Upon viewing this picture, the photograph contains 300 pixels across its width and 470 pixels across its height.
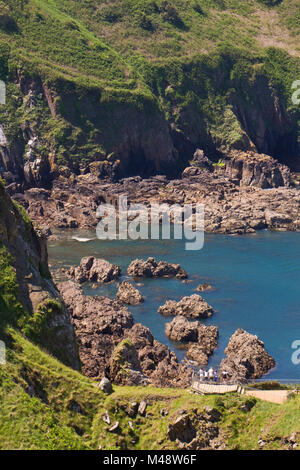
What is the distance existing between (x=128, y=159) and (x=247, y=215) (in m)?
45.5

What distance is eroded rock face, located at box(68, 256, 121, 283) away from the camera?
8800cm

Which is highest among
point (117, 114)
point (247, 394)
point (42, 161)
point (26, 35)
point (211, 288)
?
point (26, 35)

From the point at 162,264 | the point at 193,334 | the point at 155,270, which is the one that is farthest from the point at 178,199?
the point at 193,334

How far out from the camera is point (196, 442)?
34344 mm

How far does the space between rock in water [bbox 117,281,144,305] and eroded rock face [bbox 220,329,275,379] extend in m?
18.6

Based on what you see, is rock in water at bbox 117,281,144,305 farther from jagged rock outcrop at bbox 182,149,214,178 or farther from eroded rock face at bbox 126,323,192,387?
jagged rock outcrop at bbox 182,149,214,178

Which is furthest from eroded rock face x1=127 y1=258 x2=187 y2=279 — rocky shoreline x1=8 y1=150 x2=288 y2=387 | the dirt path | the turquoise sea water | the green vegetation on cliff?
the green vegetation on cliff

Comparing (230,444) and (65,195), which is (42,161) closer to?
(65,195)

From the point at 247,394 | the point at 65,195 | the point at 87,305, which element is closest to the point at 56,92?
the point at 65,195

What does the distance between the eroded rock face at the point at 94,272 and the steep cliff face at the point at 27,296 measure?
139 feet

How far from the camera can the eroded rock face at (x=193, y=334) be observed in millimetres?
63625

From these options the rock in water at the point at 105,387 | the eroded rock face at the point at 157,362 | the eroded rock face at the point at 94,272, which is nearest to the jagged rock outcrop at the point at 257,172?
the eroded rock face at the point at 94,272

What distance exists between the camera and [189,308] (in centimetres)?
7344

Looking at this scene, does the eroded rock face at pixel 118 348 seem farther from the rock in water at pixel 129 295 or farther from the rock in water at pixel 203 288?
the rock in water at pixel 203 288
